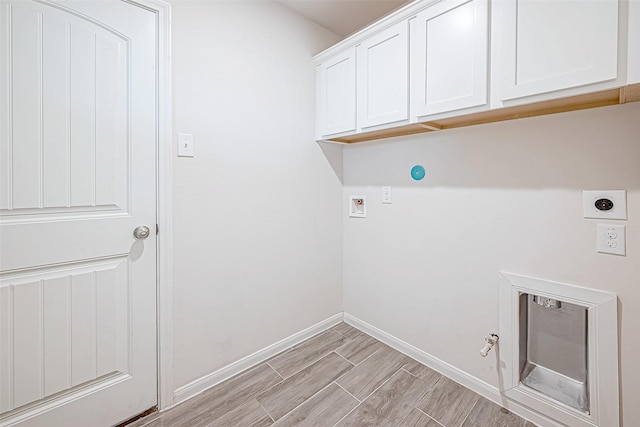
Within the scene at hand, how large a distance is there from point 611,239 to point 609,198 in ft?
0.58

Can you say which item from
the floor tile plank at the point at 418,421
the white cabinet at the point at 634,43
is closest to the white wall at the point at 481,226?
the white cabinet at the point at 634,43

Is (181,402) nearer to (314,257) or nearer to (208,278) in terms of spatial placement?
(208,278)

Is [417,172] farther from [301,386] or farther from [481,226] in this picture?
[301,386]

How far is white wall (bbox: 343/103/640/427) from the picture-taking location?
1211 mm

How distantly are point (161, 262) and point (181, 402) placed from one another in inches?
A: 31.8

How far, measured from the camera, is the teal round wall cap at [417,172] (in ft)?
6.21

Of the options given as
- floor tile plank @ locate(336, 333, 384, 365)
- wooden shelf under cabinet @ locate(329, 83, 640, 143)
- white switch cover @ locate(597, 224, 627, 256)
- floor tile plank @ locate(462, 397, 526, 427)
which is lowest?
floor tile plank @ locate(462, 397, 526, 427)

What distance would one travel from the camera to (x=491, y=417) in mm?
1494

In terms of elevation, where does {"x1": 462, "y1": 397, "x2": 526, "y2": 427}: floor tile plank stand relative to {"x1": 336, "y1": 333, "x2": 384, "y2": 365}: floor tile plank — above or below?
below

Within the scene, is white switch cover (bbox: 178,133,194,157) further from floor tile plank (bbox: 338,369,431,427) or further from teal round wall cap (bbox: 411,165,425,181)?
floor tile plank (bbox: 338,369,431,427)

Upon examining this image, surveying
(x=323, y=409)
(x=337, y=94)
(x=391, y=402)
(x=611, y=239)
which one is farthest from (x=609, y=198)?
(x=323, y=409)

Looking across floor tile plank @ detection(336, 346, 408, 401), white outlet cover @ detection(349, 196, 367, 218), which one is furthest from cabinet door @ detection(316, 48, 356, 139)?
floor tile plank @ detection(336, 346, 408, 401)

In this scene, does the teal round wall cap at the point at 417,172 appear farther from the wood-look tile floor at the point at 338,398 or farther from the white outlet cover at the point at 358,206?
the wood-look tile floor at the point at 338,398

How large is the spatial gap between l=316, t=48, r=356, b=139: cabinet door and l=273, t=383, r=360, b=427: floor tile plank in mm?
1669
